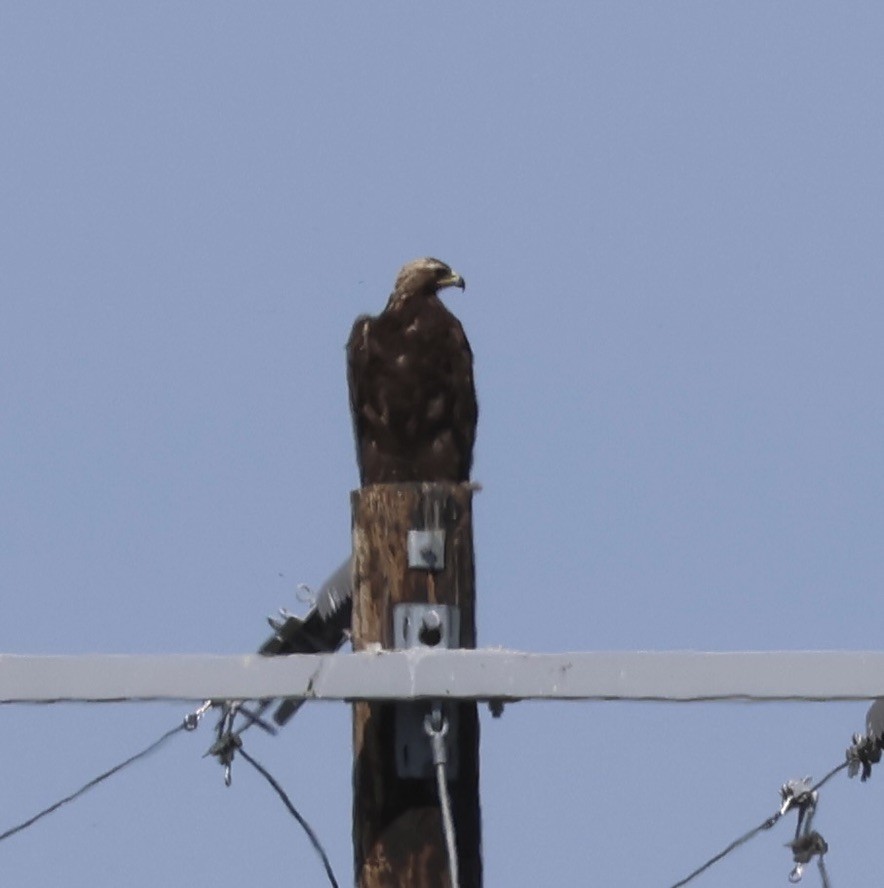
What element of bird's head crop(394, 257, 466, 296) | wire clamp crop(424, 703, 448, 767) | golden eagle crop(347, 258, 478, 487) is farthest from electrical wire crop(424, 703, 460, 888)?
bird's head crop(394, 257, 466, 296)

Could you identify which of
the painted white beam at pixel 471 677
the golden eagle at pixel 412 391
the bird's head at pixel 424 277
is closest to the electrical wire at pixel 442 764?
Result: the painted white beam at pixel 471 677

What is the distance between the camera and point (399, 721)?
5.23 meters

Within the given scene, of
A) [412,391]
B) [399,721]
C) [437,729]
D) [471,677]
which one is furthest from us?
[412,391]

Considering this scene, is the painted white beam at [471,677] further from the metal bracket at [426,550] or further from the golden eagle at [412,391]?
the golden eagle at [412,391]

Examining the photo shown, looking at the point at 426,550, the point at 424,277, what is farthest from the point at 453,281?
the point at 426,550

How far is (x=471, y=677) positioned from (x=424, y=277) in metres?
1.41

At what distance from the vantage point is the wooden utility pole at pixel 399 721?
17.2ft

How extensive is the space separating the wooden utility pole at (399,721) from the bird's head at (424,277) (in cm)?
80

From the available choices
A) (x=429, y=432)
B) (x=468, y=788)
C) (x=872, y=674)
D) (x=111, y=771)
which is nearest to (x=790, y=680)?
(x=872, y=674)

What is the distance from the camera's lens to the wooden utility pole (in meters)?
5.23

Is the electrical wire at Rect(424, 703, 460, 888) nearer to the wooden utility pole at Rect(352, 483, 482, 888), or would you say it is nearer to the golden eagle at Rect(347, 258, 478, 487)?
the wooden utility pole at Rect(352, 483, 482, 888)

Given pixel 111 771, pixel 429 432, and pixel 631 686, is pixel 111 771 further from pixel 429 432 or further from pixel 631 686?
pixel 631 686

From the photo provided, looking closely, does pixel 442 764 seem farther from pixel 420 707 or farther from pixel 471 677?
pixel 471 677

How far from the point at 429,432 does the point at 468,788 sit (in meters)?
0.94
